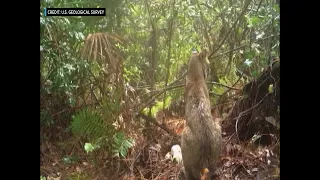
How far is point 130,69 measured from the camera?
3.53 m

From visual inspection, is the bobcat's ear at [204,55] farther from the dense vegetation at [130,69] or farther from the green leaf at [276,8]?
the green leaf at [276,8]

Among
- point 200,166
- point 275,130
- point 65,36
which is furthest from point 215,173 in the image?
point 65,36

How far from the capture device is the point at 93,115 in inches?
140

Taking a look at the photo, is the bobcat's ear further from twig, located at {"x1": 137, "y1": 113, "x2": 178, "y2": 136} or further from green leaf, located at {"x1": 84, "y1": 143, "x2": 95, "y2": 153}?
green leaf, located at {"x1": 84, "y1": 143, "x2": 95, "y2": 153}

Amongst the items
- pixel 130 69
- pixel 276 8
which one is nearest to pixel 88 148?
pixel 130 69

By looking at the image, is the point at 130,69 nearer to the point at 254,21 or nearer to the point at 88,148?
the point at 88,148

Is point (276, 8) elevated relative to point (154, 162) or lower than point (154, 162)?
elevated

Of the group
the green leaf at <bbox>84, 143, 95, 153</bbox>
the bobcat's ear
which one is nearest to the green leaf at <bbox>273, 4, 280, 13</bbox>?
the bobcat's ear

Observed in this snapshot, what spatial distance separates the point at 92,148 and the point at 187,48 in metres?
1.07

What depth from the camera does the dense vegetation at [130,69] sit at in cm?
341

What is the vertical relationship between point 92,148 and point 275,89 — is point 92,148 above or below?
below

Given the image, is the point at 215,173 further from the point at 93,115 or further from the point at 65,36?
the point at 65,36

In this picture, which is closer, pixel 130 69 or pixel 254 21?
pixel 254 21

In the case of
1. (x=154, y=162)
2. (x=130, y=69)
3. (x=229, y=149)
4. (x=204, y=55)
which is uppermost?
(x=204, y=55)
